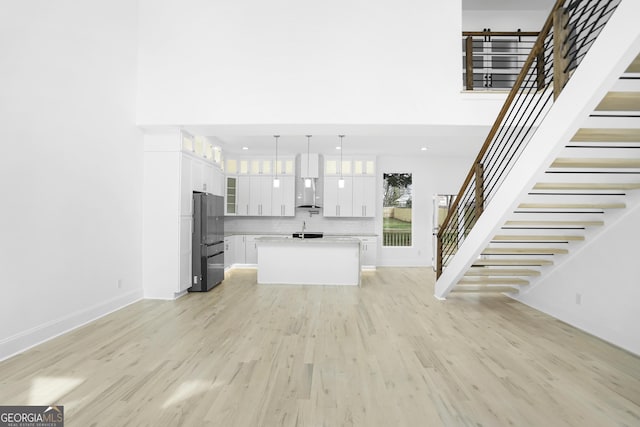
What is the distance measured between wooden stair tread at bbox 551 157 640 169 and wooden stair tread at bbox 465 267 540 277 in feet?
7.17

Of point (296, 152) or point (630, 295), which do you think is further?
point (296, 152)

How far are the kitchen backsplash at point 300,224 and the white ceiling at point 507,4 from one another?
5096mm

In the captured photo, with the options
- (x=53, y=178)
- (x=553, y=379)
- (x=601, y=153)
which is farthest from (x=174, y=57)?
(x=553, y=379)

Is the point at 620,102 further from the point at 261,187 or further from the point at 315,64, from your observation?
the point at 261,187

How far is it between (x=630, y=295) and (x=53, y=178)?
6.04m

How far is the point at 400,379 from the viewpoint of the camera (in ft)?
9.18

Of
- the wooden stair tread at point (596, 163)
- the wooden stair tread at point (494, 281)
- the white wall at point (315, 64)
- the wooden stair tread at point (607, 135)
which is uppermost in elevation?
the white wall at point (315, 64)

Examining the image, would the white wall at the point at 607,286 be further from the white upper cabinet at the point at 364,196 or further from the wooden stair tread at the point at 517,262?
the white upper cabinet at the point at 364,196

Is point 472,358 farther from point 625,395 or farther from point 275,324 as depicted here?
point 275,324

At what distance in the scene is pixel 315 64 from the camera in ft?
16.2

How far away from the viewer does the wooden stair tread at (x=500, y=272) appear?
493cm

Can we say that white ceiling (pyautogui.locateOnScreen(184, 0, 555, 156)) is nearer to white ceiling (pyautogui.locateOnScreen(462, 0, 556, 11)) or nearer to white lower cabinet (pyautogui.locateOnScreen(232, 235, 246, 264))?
white ceiling (pyautogui.locateOnScreen(462, 0, 556, 11))

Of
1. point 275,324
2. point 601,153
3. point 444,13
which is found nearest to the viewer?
point 601,153

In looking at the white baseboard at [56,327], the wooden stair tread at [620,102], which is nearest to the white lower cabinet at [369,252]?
the white baseboard at [56,327]
